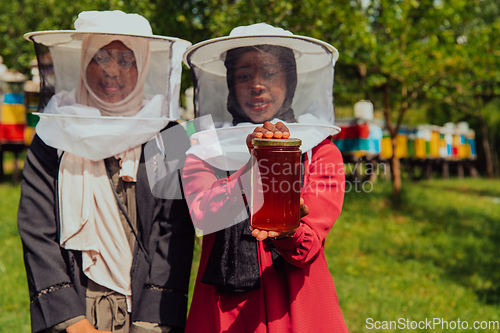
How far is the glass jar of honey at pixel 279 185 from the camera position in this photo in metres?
1.44

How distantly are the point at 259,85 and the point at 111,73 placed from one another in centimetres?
69

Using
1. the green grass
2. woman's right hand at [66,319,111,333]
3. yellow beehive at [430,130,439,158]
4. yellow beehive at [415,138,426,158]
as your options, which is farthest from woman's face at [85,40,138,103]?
yellow beehive at [430,130,439,158]

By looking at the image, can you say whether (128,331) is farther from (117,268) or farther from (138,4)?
(138,4)

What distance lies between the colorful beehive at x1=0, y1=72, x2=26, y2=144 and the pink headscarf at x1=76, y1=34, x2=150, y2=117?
875cm

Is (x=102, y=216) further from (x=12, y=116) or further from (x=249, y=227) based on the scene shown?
(x=12, y=116)

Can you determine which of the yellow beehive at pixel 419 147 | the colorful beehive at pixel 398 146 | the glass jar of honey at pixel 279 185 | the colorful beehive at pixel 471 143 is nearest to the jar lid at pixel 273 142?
the glass jar of honey at pixel 279 185

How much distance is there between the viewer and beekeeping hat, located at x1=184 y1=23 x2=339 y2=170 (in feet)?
6.12

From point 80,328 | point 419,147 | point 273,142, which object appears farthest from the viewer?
point 419,147

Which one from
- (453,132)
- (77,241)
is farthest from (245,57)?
(453,132)

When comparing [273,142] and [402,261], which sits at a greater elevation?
[273,142]

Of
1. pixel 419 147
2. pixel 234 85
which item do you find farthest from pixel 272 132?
pixel 419 147

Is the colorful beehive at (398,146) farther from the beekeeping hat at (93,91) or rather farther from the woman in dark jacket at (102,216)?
the woman in dark jacket at (102,216)

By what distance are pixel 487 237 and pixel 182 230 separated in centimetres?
782

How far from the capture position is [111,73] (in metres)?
1.98
